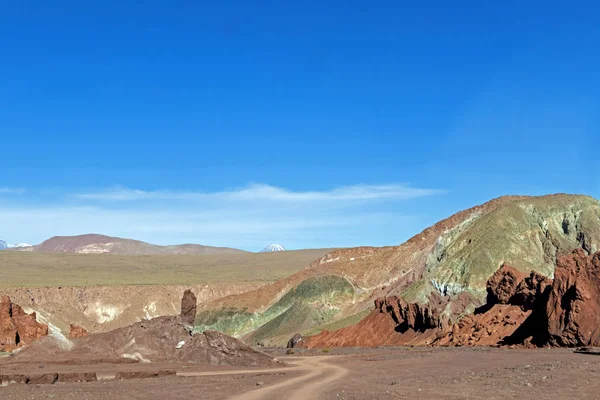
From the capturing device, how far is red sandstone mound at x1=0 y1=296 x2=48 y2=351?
212 feet

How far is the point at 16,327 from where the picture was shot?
217 feet

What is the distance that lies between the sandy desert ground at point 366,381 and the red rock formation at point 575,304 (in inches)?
135

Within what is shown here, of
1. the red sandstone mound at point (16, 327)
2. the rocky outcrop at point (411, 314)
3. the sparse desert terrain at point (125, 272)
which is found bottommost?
the red sandstone mound at point (16, 327)

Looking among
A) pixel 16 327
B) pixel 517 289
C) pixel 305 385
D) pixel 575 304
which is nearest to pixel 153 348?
pixel 305 385

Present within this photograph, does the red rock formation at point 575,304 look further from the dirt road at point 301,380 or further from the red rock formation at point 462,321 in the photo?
the dirt road at point 301,380

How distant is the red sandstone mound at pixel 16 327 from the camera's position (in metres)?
64.6

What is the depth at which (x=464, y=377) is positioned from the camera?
27.4 m

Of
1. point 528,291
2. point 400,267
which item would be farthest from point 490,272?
point 400,267

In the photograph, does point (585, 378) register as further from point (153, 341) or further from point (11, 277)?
point (11, 277)

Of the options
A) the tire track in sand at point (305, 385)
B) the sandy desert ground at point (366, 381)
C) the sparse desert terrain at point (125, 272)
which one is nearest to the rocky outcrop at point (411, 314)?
the sandy desert ground at point (366, 381)

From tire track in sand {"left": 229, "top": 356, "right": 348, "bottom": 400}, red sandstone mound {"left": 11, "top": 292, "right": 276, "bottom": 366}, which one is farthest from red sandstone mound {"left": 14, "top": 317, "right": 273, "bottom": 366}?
tire track in sand {"left": 229, "top": 356, "right": 348, "bottom": 400}

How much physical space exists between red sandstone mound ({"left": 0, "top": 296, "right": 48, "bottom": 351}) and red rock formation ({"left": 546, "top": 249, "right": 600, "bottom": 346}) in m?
48.0

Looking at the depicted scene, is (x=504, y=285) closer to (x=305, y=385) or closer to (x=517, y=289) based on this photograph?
(x=517, y=289)

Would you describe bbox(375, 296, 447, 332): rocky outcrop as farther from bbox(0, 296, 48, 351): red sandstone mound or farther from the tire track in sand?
bbox(0, 296, 48, 351): red sandstone mound
